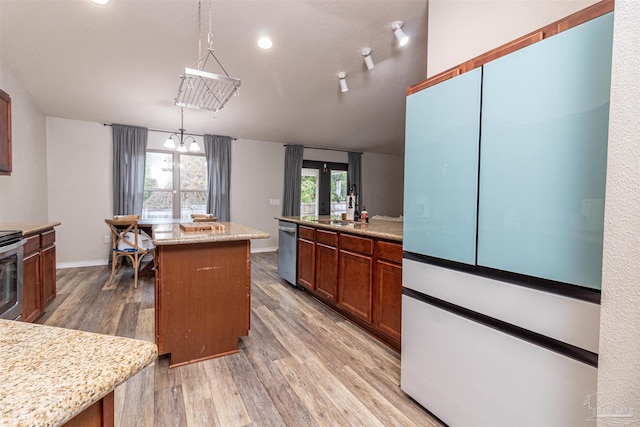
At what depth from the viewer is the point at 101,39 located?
286cm

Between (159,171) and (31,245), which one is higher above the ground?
(159,171)

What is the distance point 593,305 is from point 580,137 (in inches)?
23.1

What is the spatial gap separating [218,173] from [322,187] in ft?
8.22

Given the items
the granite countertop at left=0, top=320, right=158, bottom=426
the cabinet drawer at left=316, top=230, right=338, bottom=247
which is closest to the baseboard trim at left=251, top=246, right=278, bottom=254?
the cabinet drawer at left=316, top=230, right=338, bottom=247

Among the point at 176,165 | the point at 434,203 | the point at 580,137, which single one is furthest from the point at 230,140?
the point at 580,137

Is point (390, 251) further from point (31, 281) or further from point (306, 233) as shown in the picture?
point (31, 281)

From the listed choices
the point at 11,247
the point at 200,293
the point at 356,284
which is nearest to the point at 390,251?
the point at 356,284

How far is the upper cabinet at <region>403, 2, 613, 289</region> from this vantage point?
1.03 m

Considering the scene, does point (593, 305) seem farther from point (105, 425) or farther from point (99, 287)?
point (99, 287)

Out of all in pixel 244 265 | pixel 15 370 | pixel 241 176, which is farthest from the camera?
pixel 241 176

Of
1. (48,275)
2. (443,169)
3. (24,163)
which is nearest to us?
(443,169)

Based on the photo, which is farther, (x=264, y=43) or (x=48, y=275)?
(x=48, y=275)

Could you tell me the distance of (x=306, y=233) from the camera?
3.59 meters

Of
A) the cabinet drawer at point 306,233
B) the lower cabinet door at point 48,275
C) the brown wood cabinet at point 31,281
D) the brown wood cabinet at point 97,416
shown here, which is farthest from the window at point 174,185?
the brown wood cabinet at point 97,416
